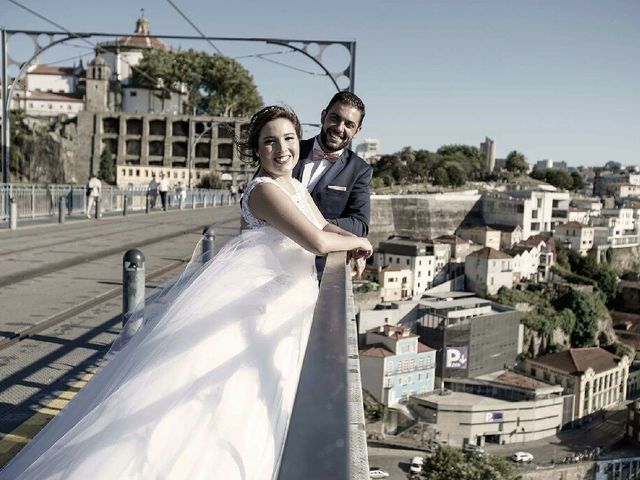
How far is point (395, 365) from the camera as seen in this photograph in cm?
3906

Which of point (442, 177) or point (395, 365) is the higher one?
point (442, 177)

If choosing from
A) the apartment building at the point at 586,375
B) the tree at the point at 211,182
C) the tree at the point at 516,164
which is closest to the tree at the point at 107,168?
the tree at the point at 211,182

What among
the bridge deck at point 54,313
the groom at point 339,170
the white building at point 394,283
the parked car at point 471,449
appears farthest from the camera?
the white building at point 394,283

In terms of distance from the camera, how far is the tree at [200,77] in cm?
6531

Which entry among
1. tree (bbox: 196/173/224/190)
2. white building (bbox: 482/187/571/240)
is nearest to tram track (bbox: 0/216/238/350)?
tree (bbox: 196/173/224/190)

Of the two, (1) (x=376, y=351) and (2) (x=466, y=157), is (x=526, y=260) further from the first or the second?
(2) (x=466, y=157)

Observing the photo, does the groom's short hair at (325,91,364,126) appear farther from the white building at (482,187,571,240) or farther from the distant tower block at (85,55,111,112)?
A: the white building at (482,187,571,240)

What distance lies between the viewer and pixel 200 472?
4.55 feet

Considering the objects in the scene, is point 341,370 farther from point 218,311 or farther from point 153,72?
point 153,72

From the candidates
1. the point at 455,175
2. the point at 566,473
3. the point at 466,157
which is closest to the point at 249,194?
the point at 566,473

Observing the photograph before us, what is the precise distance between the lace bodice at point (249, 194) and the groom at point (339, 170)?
1.91 feet

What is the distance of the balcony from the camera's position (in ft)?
2.64

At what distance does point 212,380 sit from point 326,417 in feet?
2.29

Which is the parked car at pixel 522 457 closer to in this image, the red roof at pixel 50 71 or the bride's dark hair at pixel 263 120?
the bride's dark hair at pixel 263 120
